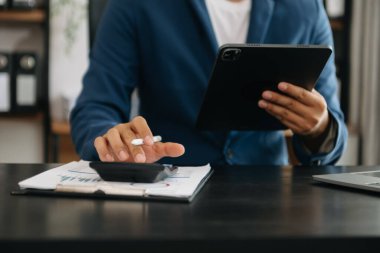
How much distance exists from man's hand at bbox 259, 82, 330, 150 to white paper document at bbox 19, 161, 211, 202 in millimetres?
266

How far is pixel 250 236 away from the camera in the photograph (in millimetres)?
537

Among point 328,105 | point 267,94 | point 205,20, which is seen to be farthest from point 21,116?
point 267,94

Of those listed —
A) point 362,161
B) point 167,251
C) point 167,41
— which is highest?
point 167,41

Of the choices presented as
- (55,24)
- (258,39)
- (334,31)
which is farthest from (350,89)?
(258,39)

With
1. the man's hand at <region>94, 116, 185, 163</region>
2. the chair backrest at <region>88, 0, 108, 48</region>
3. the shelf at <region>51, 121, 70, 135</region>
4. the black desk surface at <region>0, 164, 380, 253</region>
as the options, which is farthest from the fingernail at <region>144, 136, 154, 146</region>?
the shelf at <region>51, 121, 70, 135</region>

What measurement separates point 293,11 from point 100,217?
3.04 feet

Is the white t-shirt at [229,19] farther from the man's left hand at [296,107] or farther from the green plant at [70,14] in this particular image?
the green plant at [70,14]

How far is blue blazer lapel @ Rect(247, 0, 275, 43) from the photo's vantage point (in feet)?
4.38

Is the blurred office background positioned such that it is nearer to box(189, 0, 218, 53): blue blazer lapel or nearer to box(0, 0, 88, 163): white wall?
box(0, 0, 88, 163): white wall

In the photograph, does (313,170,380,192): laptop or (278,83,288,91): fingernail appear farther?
(278,83,288,91): fingernail

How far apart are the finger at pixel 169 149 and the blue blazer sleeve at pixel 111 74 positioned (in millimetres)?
375

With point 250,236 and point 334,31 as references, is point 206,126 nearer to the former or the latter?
point 250,236

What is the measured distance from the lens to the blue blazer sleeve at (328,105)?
1210 millimetres

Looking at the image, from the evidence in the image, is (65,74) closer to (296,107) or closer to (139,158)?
(296,107)
